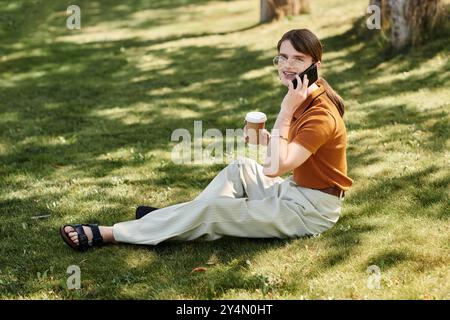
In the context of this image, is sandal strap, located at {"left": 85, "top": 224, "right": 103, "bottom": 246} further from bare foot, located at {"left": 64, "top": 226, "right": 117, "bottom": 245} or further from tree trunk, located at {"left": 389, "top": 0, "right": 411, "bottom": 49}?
tree trunk, located at {"left": 389, "top": 0, "right": 411, "bottom": 49}

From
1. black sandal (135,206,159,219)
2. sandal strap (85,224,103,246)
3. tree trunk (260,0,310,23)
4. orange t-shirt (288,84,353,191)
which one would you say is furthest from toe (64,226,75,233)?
tree trunk (260,0,310,23)

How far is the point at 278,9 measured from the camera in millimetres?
17141

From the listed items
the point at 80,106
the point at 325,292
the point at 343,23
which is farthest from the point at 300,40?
the point at 343,23

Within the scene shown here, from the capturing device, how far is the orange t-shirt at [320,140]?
4953 millimetres

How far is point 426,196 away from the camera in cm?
638

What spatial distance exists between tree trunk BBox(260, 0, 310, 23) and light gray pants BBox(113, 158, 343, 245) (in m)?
12.2

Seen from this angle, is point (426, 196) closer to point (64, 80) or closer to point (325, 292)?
point (325, 292)

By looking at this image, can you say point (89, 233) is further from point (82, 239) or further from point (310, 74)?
point (310, 74)

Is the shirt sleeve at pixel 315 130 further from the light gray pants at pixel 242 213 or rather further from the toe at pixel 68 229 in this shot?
the toe at pixel 68 229

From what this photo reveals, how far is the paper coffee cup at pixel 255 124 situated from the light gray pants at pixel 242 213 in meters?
0.30

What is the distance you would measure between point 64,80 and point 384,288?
9.87 m

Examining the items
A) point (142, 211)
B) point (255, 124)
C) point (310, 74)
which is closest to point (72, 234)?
point (142, 211)

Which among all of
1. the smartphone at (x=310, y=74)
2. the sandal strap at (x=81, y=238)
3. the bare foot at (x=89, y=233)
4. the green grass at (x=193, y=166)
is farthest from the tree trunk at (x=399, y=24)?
the sandal strap at (x=81, y=238)

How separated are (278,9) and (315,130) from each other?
42.1 feet
